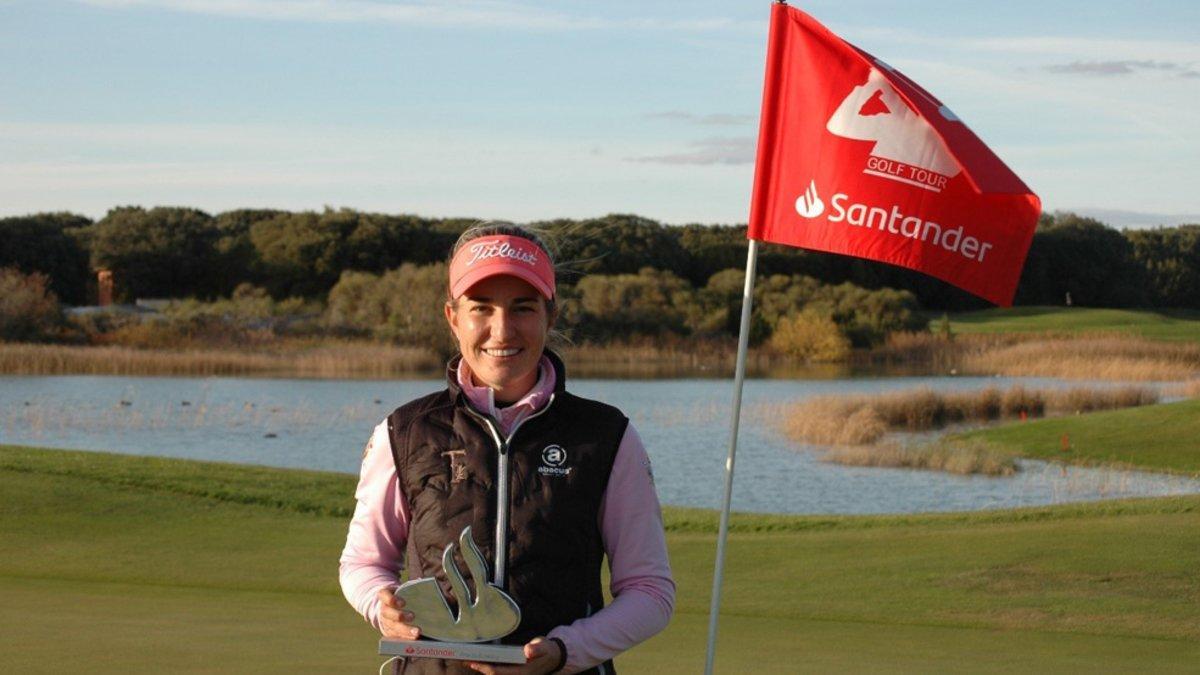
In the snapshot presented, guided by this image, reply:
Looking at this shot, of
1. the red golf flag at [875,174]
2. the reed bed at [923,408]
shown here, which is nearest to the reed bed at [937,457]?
the reed bed at [923,408]

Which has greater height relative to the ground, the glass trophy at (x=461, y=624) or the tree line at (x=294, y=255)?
the tree line at (x=294, y=255)

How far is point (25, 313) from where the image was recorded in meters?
46.4

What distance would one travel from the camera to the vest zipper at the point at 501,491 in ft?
7.78

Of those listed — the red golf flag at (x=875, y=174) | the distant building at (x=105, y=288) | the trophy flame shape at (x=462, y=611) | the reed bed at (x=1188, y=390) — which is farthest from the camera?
the distant building at (x=105, y=288)

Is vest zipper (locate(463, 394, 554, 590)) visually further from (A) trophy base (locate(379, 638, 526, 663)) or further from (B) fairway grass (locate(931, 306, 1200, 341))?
(B) fairway grass (locate(931, 306, 1200, 341))

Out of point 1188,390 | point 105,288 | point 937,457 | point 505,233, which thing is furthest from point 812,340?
point 505,233

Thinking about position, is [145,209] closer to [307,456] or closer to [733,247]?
[733,247]

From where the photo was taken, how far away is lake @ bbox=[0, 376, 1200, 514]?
63.6ft

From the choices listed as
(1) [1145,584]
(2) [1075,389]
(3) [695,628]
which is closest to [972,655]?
(3) [695,628]

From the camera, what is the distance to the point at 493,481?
2.40 metres

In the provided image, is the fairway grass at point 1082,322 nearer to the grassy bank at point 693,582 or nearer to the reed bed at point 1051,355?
the reed bed at point 1051,355

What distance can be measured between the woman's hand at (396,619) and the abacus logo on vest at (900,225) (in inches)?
121

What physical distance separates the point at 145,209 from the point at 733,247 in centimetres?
2362

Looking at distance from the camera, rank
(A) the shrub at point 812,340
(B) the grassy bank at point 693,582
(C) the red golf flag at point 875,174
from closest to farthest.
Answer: (C) the red golf flag at point 875,174, (B) the grassy bank at point 693,582, (A) the shrub at point 812,340
